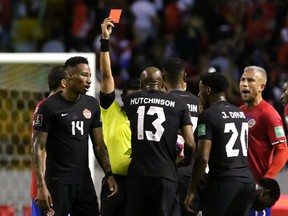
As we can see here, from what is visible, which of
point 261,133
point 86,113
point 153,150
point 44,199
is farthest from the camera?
point 261,133

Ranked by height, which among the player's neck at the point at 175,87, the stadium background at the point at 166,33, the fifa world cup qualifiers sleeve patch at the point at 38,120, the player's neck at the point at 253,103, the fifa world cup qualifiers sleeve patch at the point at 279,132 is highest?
the stadium background at the point at 166,33

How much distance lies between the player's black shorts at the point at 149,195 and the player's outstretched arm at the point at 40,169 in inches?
26.4

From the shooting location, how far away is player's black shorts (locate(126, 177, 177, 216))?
29.3 feet

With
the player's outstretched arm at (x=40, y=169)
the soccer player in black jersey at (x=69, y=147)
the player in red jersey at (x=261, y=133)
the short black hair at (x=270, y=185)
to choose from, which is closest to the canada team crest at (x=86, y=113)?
the soccer player in black jersey at (x=69, y=147)

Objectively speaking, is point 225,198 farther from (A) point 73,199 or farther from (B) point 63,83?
(B) point 63,83

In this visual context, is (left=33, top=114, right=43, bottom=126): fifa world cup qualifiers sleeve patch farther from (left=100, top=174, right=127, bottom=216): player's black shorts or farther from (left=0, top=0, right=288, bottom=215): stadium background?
(left=0, top=0, right=288, bottom=215): stadium background

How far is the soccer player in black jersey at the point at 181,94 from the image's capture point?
31.5 ft

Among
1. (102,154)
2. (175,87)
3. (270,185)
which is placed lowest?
(270,185)

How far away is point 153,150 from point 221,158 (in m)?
0.57

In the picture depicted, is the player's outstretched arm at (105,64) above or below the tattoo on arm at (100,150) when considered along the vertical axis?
above

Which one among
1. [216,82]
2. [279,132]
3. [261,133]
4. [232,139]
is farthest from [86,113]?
[279,132]

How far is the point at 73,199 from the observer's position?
911 cm

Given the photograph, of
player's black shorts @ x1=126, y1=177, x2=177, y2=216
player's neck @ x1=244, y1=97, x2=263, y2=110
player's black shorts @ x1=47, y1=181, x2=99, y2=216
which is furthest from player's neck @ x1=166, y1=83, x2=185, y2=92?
player's black shorts @ x1=47, y1=181, x2=99, y2=216

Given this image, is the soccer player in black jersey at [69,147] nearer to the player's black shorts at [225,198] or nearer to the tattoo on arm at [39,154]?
the tattoo on arm at [39,154]
